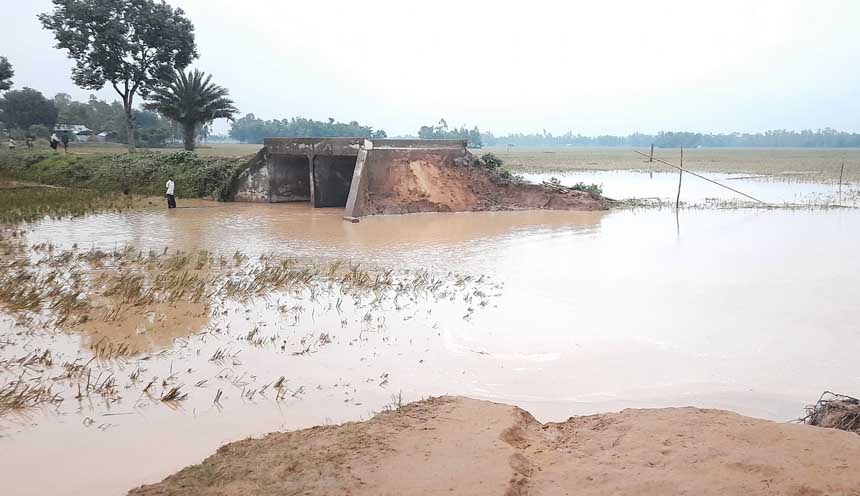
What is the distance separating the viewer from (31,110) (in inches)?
1943

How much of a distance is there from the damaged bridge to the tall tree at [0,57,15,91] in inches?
899

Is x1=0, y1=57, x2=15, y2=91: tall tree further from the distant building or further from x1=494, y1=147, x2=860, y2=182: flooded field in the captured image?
x1=494, y1=147, x2=860, y2=182: flooded field

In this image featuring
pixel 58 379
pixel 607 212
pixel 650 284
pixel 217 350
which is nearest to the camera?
pixel 58 379

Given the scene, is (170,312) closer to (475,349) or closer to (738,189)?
(475,349)

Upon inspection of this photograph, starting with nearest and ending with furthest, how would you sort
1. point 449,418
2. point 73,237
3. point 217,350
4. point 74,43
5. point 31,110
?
point 449,418
point 217,350
point 73,237
point 74,43
point 31,110

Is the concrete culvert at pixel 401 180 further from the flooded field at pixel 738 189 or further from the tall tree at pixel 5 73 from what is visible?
the tall tree at pixel 5 73

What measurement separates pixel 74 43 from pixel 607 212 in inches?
1035

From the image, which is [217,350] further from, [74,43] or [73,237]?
[74,43]

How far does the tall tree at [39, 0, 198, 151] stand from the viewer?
30.2 m

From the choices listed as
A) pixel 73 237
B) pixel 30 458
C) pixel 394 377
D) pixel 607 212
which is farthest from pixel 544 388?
pixel 607 212

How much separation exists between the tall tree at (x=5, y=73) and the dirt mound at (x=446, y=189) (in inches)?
1091

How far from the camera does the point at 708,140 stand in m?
150

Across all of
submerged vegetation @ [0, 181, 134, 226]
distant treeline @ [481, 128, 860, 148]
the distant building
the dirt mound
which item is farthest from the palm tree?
distant treeline @ [481, 128, 860, 148]

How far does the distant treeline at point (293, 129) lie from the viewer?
79.0 metres
